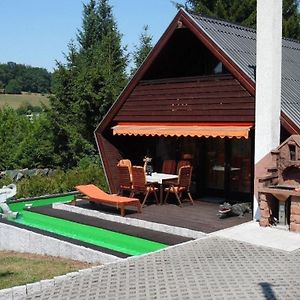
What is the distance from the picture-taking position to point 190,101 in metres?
15.6

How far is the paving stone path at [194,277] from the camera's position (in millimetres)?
7891

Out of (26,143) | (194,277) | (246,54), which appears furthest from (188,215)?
(26,143)

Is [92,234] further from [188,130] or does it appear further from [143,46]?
[143,46]

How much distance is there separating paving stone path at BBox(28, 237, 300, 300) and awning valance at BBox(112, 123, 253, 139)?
4162 mm

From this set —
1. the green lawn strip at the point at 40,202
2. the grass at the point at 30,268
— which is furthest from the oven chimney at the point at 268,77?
the green lawn strip at the point at 40,202

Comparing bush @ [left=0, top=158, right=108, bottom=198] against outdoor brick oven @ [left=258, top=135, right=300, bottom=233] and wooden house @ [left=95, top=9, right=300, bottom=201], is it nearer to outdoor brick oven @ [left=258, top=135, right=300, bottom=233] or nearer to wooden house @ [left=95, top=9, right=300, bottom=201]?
wooden house @ [left=95, top=9, right=300, bottom=201]

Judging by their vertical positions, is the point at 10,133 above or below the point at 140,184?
above

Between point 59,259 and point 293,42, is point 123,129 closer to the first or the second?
point 59,259

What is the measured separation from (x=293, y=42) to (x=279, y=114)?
8.03 m

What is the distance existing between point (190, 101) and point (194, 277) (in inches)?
313

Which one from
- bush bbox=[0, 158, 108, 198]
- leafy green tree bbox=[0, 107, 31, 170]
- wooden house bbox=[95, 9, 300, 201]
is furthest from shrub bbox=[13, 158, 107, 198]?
leafy green tree bbox=[0, 107, 31, 170]

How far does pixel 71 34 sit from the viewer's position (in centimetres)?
4116

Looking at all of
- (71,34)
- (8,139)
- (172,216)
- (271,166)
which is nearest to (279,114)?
(271,166)

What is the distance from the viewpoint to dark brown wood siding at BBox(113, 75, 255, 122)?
14258 millimetres
